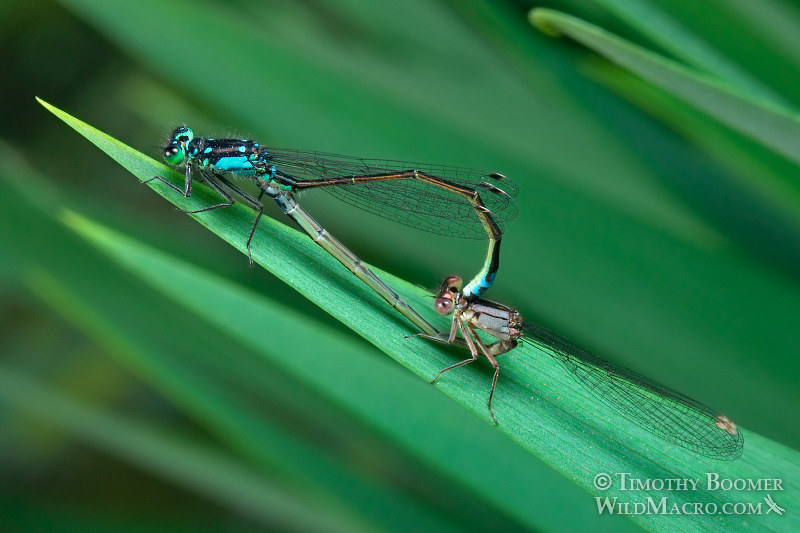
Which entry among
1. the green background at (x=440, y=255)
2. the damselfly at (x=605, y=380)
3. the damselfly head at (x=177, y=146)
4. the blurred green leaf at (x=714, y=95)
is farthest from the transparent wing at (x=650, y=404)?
the damselfly head at (x=177, y=146)

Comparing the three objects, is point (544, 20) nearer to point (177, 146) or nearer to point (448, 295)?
point (448, 295)

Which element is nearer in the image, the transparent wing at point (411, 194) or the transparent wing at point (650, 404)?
the transparent wing at point (650, 404)

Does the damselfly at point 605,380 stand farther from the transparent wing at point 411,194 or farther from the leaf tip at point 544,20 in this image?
the leaf tip at point 544,20
